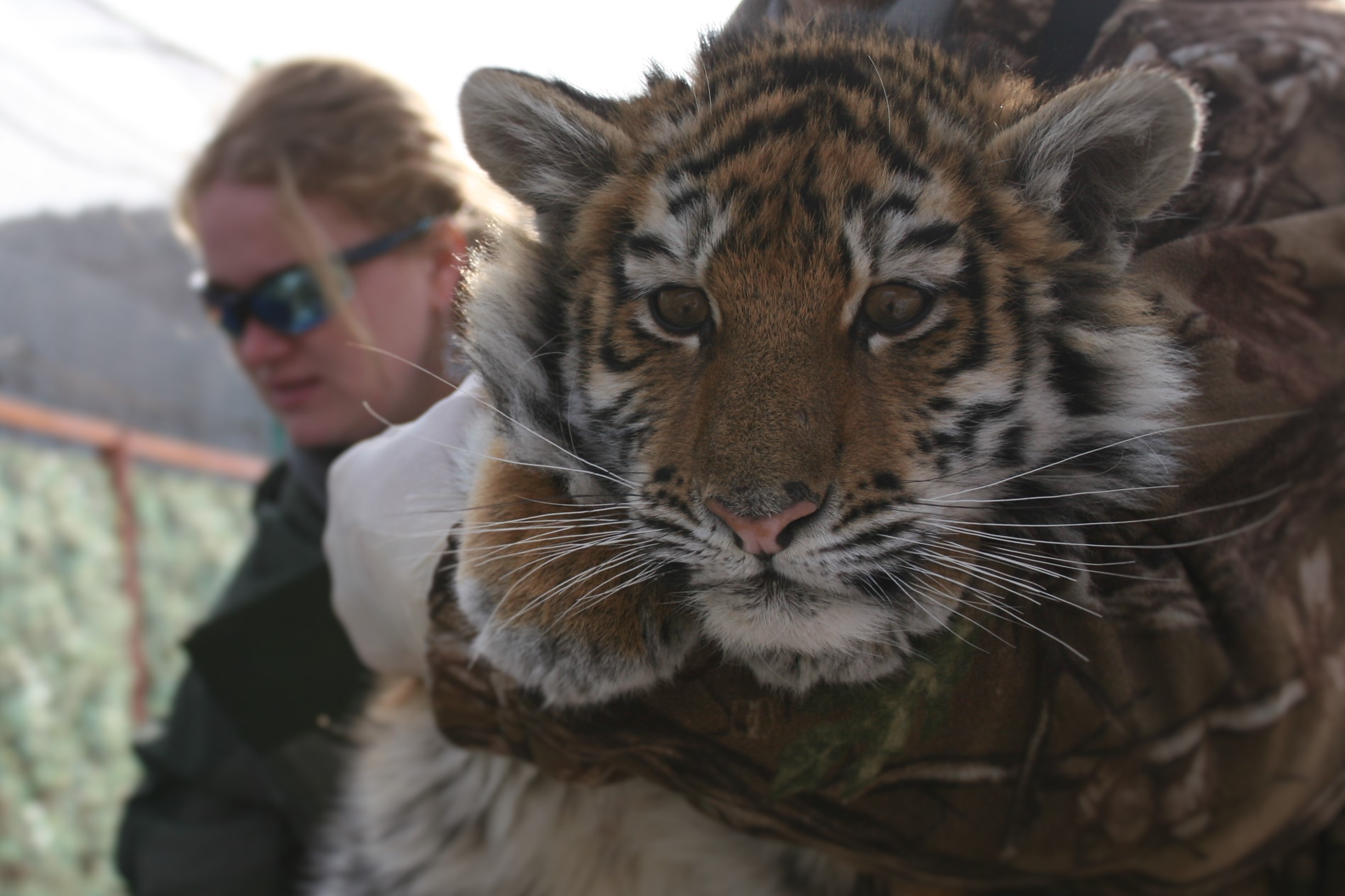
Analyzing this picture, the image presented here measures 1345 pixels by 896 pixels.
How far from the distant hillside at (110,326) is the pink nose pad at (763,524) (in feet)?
9.52

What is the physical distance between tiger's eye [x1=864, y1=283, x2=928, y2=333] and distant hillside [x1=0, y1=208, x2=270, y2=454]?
9.57ft

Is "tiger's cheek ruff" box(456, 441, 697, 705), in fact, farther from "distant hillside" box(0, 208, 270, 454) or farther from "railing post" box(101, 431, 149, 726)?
"railing post" box(101, 431, 149, 726)

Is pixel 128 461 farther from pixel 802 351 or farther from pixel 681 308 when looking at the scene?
pixel 802 351

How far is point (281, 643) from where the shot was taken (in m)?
1.56

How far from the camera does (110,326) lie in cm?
326

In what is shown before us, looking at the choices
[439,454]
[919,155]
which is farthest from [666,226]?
[439,454]

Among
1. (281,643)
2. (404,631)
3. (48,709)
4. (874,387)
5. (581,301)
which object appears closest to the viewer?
(874,387)

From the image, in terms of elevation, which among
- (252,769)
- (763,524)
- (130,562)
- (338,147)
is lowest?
(130,562)

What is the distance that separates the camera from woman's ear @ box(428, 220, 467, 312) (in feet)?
3.51

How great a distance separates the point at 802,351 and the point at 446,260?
828 millimetres

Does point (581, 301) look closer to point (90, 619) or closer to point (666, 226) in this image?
point (666, 226)

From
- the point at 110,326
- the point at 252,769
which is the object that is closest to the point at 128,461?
the point at 110,326

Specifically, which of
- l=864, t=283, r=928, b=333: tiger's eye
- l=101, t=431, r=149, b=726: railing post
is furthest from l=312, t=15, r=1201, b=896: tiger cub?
l=101, t=431, r=149, b=726: railing post

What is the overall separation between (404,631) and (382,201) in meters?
0.88
